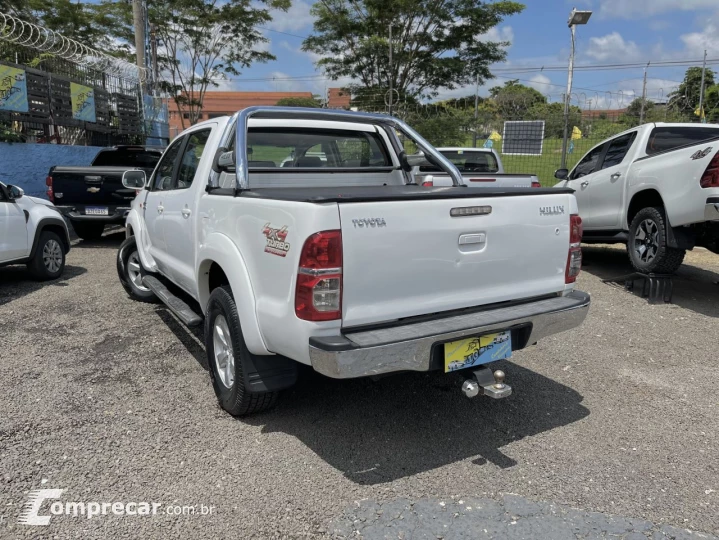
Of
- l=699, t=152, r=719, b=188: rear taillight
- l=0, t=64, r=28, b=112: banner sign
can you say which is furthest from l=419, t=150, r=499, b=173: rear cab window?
l=0, t=64, r=28, b=112: banner sign

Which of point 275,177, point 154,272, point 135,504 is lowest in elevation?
point 135,504

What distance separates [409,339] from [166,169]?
3.45 m

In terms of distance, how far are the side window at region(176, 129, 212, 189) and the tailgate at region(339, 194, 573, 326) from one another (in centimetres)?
201

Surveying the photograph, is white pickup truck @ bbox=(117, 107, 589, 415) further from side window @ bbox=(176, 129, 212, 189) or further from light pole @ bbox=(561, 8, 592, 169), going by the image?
light pole @ bbox=(561, 8, 592, 169)

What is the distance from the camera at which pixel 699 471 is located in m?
3.10

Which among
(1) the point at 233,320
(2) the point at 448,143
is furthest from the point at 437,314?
(2) the point at 448,143

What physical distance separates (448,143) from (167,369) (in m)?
15.6

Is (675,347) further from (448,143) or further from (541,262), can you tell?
(448,143)

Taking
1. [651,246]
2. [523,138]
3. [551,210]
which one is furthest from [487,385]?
[523,138]

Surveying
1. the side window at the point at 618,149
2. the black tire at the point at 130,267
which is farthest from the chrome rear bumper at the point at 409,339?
the side window at the point at 618,149

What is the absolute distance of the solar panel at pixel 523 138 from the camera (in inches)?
648

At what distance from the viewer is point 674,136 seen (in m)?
7.20

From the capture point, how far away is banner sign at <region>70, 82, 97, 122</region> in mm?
13406

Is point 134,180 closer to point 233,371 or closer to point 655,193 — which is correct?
point 233,371
